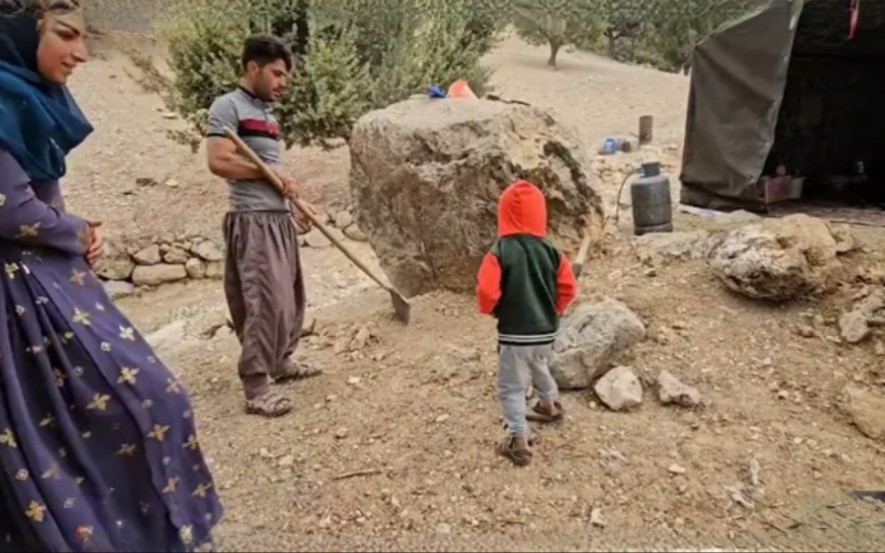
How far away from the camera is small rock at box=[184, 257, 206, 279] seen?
25.5 feet

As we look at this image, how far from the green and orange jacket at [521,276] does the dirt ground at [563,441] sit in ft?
1.78

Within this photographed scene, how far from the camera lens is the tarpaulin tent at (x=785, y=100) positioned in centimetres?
606

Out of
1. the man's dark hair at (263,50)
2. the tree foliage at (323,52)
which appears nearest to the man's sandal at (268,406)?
the man's dark hair at (263,50)

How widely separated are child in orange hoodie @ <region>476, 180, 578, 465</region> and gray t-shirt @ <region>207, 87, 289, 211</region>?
1.09m

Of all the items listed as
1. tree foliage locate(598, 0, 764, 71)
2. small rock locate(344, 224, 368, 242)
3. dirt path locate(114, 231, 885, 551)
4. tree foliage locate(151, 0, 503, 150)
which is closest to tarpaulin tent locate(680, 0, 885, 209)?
tree foliage locate(598, 0, 764, 71)

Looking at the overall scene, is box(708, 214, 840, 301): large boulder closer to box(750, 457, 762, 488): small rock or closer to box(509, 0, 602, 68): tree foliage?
box(750, 457, 762, 488): small rock

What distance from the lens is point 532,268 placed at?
2.76 metres

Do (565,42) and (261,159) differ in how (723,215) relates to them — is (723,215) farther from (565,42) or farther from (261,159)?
(565,42)

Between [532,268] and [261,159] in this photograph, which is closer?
[532,268]

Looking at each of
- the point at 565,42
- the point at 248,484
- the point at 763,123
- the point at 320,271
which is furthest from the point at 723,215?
the point at 565,42

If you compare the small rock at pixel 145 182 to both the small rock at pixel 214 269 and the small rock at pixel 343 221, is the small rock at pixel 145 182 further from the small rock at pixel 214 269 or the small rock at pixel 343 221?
the small rock at pixel 343 221

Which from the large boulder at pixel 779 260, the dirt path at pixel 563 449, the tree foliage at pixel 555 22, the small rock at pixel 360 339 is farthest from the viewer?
the tree foliage at pixel 555 22

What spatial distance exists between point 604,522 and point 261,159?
6.62 ft

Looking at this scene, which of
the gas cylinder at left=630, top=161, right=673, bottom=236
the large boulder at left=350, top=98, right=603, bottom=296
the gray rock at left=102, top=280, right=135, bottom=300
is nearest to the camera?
the large boulder at left=350, top=98, right=603, bottom=296
